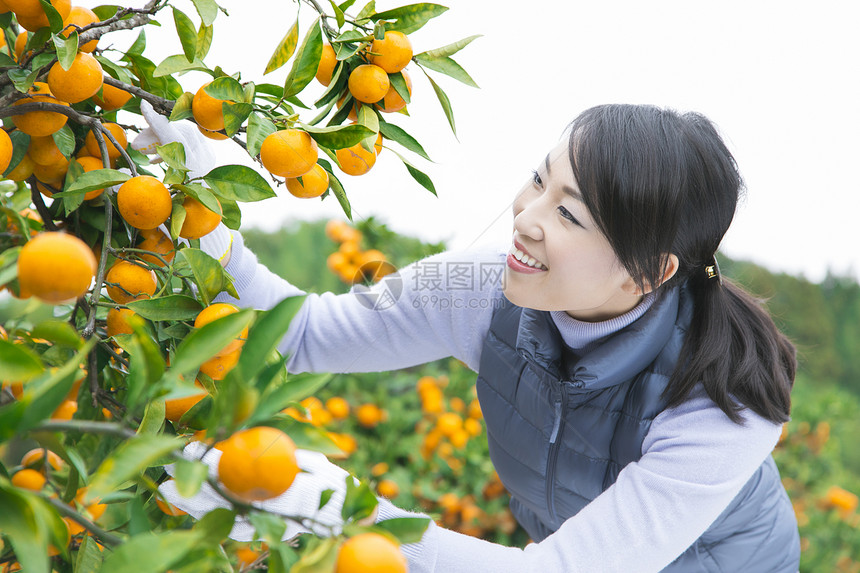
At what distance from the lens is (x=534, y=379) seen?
3.46ft

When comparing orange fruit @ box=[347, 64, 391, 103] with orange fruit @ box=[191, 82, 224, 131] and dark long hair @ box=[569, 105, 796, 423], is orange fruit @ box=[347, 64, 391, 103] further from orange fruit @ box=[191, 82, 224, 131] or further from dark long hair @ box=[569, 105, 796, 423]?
dark long hair @ box=[569, 105, 796, 423]

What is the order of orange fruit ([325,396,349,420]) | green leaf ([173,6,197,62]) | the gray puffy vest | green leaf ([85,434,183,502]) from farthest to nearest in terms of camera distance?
1. orange fruit ([325,396,349,420])
2. the gray puffy vest
3. green leaf ([173,6,197,62])
4. green leaf ([85,434,183,502])

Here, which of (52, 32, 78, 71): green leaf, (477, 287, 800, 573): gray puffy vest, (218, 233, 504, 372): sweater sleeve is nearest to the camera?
(52, 32, 78, 71): green leaf

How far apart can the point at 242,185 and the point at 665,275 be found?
641 millimetres

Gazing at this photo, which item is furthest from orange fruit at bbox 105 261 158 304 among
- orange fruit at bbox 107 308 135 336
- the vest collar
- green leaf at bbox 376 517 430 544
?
the vest collar

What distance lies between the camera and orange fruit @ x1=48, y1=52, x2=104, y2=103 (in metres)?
0.56

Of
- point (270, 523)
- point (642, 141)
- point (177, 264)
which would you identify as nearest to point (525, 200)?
point (642, 141)

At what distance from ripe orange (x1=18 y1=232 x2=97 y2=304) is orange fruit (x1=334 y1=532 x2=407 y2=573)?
0.79 feet

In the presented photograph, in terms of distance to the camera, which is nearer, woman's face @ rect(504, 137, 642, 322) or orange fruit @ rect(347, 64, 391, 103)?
orange fruit @ rect(347, 64, 391, 103)

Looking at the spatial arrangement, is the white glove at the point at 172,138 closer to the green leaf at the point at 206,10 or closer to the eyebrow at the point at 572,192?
the green leaf at the point at 206,10

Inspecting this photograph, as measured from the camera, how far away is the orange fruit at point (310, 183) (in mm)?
643

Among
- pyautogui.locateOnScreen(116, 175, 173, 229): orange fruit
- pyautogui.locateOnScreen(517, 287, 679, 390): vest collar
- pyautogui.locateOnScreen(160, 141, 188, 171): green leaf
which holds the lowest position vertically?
pyautogui.locateOnScreen(517, 287, 679, 390): vest collar

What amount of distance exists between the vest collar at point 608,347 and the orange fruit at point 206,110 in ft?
1.99

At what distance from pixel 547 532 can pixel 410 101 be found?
3.01 ft
